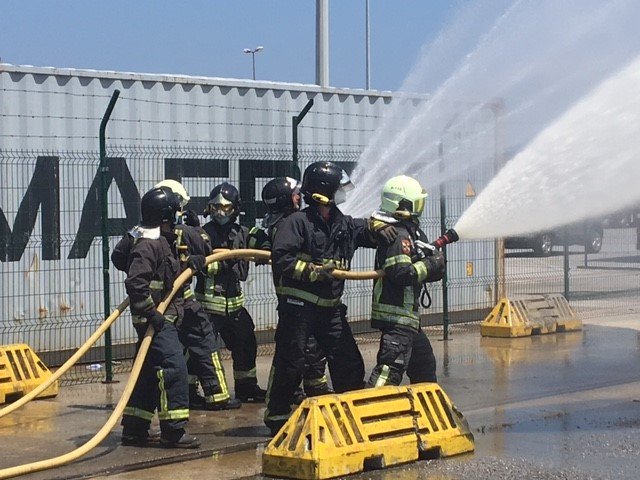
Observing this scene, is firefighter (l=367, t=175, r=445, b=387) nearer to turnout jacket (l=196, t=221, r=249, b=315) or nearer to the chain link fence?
turnout jacket (l=196, t=221, r=249, b=315)

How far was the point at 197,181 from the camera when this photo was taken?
13.2 m

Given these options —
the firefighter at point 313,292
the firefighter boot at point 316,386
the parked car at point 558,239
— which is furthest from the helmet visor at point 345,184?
the parked car at point 558,239

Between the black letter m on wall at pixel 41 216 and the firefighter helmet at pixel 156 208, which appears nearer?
the firefighter helmet at pixel 156 208

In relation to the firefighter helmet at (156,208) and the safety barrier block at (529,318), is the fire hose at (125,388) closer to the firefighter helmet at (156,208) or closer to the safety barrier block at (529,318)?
the firefighter helmet at (156,208)

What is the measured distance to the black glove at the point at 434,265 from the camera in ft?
26.7

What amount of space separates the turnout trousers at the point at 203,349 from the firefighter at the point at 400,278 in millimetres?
1716

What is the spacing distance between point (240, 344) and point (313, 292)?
206cm

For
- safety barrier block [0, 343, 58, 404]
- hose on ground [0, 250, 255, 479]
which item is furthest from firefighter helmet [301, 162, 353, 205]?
safety barrier block [0, 343, 58, 404]

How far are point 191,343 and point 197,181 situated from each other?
420 centimetres

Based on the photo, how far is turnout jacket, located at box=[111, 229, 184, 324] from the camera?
790 centimetres

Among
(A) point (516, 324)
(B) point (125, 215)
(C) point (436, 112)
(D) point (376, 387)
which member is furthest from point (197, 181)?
(D) point (376, 387)

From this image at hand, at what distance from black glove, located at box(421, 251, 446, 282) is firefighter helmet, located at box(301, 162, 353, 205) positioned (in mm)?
814

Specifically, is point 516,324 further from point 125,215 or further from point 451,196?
point 125,215

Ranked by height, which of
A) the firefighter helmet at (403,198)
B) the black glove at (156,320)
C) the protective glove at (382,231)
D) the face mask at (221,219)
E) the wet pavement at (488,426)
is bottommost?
the wet pavement at (488,426)
